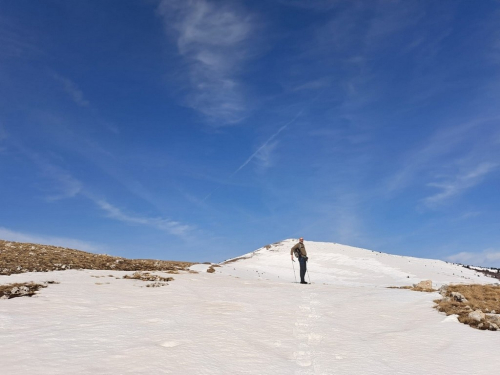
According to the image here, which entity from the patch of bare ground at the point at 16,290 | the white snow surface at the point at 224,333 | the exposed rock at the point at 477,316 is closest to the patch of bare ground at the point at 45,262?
the white snow surface at the point at 224,333

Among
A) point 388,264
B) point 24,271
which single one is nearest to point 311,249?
point 388,264

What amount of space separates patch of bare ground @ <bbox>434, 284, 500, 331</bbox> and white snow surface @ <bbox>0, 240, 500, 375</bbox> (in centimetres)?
42

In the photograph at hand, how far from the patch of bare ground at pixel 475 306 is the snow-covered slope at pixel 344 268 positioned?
15.3 meters

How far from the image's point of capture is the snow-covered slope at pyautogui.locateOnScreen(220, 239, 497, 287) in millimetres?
33719

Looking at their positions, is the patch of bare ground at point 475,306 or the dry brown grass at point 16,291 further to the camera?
the dry brown grass at point 16,291

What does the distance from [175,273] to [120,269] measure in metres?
3.28

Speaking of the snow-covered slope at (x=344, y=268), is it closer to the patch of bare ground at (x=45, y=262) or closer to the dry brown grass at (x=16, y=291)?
the patch of bare ground at (x=45, y=262)

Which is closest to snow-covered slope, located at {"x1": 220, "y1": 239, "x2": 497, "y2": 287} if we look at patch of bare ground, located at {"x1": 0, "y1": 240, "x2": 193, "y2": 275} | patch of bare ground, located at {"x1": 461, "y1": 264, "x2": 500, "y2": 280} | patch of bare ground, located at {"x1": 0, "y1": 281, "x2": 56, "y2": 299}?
patch of bare ground, located at {"x1": 461, "y1": 264, "x2": 500, "y2": 280}

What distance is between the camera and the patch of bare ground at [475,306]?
33.8ft

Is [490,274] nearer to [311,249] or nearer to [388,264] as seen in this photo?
[388,264]

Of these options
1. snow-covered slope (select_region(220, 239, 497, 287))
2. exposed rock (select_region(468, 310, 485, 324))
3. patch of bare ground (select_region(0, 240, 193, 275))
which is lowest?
exposed rock (select_region(468, 310, 485, 324))

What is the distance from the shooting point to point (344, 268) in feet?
134

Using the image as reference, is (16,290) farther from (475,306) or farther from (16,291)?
(475,306)

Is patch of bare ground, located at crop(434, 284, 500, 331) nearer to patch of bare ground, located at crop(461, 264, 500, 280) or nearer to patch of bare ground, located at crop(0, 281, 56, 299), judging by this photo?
patch of bare ground, located at crop(0, 281, 56, 299)
